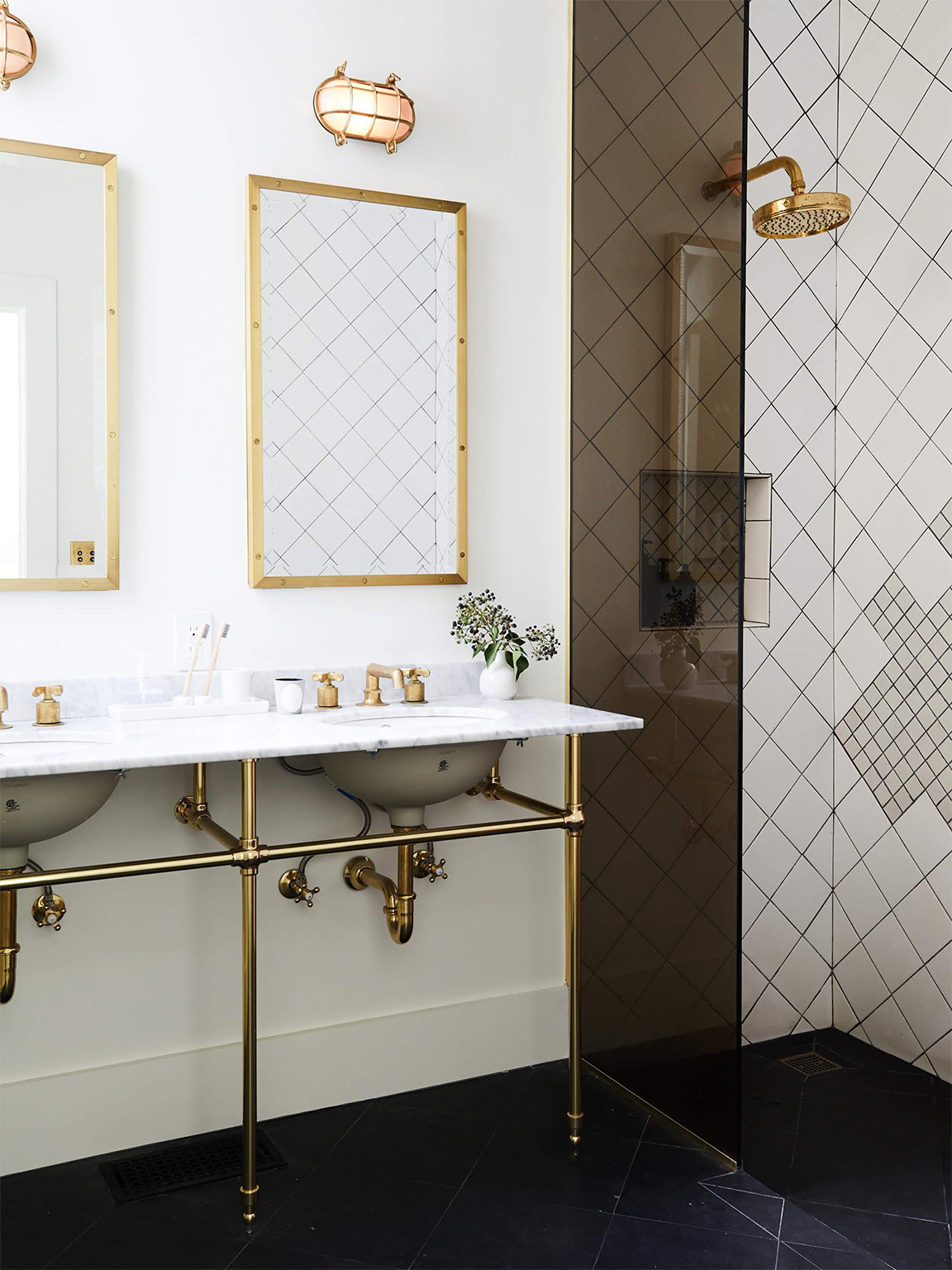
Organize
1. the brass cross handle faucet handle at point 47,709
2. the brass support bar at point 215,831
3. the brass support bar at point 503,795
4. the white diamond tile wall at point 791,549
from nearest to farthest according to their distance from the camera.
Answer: the brass support bar at point 215,831 < the brass cross handle faucet handle at point 47,709 < the brass support bar at point 503,795 < the white diamond tile wall at point 791,549

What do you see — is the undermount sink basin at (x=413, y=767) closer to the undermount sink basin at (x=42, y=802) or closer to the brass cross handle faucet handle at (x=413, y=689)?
the brass cross handle faucet handle at (x=413, y=689)

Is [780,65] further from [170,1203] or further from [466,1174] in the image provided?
[170,1203]

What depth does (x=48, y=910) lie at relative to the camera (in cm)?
208

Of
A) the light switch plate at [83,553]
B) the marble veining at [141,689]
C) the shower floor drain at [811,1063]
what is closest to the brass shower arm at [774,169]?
the marble veining at [141,689]

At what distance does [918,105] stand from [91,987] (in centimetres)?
275

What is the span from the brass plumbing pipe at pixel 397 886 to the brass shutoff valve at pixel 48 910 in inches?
24.0

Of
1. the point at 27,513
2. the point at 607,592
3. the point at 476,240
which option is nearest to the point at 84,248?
the point at 27,513

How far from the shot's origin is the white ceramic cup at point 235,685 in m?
2.18

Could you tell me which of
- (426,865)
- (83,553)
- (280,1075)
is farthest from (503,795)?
(83,553)

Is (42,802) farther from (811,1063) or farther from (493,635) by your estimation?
(811,1063)

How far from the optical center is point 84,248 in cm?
214

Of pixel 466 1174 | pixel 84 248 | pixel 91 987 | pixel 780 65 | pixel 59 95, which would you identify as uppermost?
pixel 780 65

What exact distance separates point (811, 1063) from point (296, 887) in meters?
1.39

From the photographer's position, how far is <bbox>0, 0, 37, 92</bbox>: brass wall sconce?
6.59 ft
